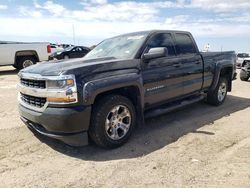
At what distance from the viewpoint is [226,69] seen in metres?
7.57

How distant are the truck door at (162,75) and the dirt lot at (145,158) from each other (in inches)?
25.9

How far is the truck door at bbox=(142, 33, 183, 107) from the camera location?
4.94m

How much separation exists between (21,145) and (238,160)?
11.0ft

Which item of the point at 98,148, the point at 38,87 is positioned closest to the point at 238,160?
the point at 98,148

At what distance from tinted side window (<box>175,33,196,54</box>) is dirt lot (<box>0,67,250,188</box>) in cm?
151

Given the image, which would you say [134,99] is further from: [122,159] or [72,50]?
[72,50]

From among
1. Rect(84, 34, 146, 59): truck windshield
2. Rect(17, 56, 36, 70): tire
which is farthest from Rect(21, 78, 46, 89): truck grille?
Rect(17, 56, 36, 70): tire

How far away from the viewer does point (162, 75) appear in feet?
17.1

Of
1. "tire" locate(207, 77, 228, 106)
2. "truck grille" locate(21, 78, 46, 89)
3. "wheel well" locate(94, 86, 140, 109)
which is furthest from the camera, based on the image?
"tire" locate(207, 77, 228, 106)

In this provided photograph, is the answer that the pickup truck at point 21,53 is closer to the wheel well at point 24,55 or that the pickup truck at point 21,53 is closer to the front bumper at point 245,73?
the wheel well at point 24,55

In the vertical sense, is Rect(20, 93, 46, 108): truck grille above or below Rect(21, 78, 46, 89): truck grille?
below

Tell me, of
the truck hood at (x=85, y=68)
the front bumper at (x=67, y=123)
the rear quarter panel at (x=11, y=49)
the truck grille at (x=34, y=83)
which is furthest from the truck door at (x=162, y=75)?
the rear quarter panel at (x=11, y=49)

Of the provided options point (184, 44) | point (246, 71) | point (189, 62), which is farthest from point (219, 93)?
point (246, 71)

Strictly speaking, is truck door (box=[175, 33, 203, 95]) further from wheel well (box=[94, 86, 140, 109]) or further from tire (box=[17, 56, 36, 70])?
tire (box=[17, 56, 36, 70])
